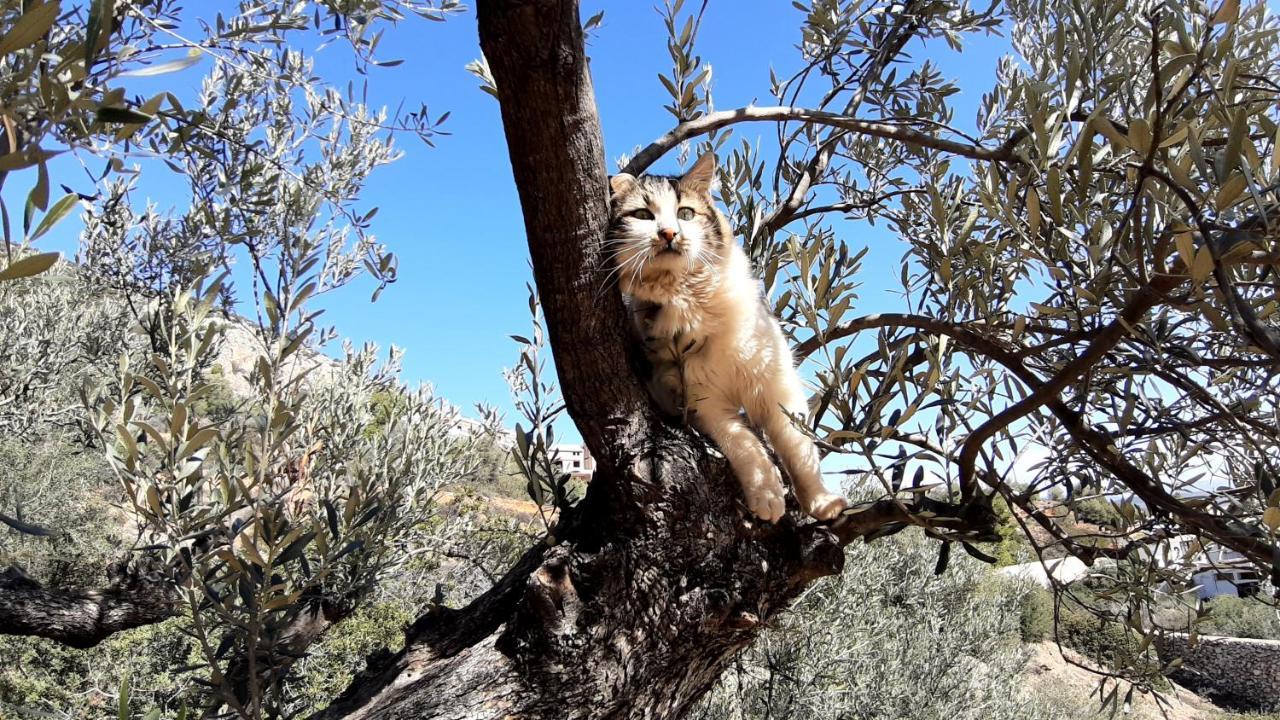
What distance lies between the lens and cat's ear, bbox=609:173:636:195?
2.53m

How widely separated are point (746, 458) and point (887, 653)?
4449mm

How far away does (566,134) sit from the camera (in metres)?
1.54

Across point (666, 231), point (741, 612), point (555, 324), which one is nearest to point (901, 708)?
point (741, 612)

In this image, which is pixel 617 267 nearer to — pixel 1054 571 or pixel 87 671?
pixel 1054 571

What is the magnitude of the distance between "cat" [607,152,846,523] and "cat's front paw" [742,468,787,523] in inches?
9.8

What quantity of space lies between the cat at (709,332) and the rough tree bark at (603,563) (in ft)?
1.04

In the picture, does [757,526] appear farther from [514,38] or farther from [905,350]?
[514,38]

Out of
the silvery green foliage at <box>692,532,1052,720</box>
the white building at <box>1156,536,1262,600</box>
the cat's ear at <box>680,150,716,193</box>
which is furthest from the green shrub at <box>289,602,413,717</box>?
the white building at <box>1156,536,1262,600</box>

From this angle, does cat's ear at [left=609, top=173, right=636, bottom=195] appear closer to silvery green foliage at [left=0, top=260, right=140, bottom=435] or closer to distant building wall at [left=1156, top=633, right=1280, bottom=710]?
silvery green foliage at [left=0, top=260, right=140, bottom=435]

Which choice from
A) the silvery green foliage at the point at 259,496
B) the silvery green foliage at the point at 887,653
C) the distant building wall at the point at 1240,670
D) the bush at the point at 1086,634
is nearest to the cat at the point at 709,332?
the silvery green foliage at the point at 259,496

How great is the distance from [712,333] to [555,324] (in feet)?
2.92

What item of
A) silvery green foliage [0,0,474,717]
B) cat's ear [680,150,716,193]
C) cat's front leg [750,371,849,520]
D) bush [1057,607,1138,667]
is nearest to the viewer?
silvery green foliage [0,0,474,717]

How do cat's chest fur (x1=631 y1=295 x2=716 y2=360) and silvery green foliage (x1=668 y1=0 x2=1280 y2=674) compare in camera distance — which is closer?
silvery green foliage (x1=668 y1=0 x2=1280 y2=674)

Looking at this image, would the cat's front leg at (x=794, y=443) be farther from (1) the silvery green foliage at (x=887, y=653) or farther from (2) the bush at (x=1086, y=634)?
(2) the bush at (x=1086, y=634)
